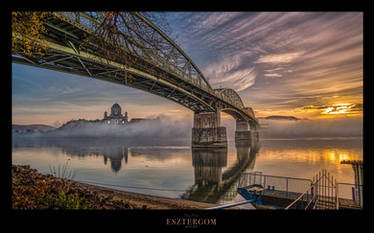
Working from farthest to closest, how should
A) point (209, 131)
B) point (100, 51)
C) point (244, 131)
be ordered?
point (244, 131)
point (209, 131)
point (100, 51)

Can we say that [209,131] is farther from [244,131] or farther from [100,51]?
[100,51]

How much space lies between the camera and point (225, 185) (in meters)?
12.6

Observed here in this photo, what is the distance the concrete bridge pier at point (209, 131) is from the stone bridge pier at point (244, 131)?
789 inches

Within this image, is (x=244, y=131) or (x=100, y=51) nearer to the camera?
(x=100, y=51)

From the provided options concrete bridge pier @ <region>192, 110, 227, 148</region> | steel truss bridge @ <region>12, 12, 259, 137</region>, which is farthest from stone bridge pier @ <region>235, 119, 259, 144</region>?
steel truss bridge @ <region>12, 12, 259, 137</region>

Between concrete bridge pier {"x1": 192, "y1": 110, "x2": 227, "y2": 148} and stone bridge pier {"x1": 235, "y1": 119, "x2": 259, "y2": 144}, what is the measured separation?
2004 cm

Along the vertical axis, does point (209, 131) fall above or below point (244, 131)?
above

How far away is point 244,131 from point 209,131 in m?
26.2

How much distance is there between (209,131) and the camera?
119ft

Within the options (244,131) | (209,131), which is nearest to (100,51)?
(209,131)

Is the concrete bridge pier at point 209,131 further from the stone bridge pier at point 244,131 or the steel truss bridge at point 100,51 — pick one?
the stone bridge pier at point 244,131

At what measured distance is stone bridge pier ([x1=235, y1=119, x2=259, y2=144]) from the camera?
5531 centimetres
